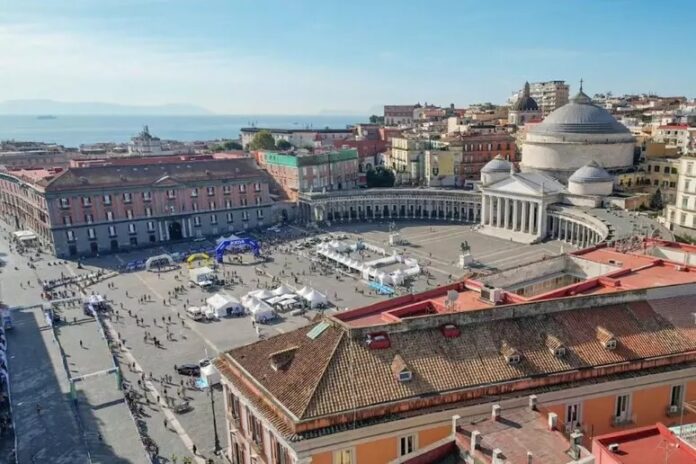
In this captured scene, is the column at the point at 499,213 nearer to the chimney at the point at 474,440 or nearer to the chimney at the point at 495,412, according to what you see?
the chimney at the point at 495,412

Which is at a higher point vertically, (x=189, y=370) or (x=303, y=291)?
(x=303, y=291)

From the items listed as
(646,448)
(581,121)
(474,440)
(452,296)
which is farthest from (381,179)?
(646,448)

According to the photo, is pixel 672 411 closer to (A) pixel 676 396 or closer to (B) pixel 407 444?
(A) pixel 676 396

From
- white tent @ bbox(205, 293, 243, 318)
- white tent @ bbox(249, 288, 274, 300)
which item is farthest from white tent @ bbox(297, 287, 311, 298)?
white tent @ bbox(205, 293, 243, 318)

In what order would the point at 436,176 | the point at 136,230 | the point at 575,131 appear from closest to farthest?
the point at 136,230, the point at 575,131, the point at 436,176

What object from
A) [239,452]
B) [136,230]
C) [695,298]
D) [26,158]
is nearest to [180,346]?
[239,452]

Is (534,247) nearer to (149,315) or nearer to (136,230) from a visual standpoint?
(149,315)

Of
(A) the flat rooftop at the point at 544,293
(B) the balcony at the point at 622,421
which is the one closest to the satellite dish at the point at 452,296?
(A) the flat rooftop at the point at 544,293
